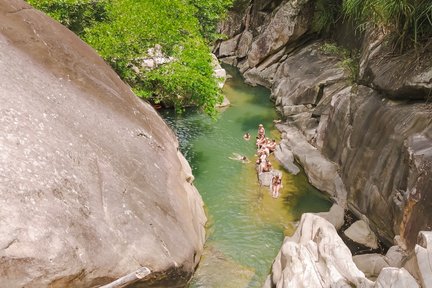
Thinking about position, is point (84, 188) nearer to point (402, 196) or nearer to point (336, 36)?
point (402, 196)

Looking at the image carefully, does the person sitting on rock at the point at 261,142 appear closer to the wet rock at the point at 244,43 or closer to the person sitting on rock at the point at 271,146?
the person sitting on rock at the point at 271,146

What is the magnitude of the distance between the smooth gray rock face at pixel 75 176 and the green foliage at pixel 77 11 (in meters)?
2.74

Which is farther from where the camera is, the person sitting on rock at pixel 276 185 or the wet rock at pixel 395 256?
the person sitting on rock at pixel 276 185

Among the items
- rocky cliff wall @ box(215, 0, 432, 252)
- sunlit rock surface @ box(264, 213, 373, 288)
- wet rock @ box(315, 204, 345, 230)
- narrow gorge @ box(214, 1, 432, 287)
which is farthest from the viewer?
wet rock @ box(315, 204, 345, 230)

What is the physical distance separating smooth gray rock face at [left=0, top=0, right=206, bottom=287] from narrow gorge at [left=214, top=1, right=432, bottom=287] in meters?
2.93

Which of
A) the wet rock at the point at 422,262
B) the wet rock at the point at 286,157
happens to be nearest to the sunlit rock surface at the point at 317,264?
the wet rock at the point at 422,262

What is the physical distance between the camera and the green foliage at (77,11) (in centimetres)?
1280

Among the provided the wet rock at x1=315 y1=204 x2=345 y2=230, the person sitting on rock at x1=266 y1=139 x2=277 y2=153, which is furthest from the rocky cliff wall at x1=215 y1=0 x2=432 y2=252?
the person sitting on rock at x1=266 y1=139 x2=277 y2=153

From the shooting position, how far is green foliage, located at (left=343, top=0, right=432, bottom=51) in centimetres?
1116

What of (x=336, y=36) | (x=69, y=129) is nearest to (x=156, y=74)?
(x=69, y=129)

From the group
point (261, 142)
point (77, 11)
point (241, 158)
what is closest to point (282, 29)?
point (261, 142)

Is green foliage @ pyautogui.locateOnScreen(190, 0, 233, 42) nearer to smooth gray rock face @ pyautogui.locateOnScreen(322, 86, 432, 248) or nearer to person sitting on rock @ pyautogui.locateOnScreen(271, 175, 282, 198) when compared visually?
smooth gray rock face @ pyautogui.locateOnScreen(322, 86, 432, 248)

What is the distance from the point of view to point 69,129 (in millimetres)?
7777

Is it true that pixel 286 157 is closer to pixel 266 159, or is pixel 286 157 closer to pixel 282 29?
pixel 266 159
